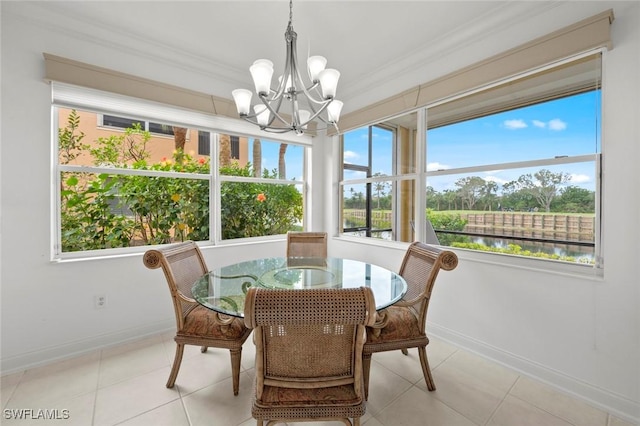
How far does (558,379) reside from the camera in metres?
1.77

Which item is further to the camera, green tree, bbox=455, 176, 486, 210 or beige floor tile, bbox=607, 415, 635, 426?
green tree, bbox=455, 176, 486, 210

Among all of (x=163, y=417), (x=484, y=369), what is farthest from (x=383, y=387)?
(x=163, y=417)

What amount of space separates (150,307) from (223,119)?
201 cm

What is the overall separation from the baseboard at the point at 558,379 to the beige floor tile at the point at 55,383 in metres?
2.79

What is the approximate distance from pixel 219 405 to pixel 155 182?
2077 millimetres

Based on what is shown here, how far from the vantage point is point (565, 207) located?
1.86 metres

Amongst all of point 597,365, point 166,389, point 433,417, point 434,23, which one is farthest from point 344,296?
point 434,23

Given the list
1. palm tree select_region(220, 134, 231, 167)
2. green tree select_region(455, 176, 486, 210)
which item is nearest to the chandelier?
palm tree select_region(220, 134, 231, 167)

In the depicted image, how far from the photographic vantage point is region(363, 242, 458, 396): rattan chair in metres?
1.61

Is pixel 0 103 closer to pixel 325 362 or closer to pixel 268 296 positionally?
pixel 268 296

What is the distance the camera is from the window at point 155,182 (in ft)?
7.39

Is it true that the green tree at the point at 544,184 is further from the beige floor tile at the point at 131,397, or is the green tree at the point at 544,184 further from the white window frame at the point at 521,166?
the beige floor tile at the point at 131,397

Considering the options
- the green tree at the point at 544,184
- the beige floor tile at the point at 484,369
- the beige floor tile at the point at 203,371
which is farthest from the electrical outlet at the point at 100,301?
the green tree at the point at 544,184

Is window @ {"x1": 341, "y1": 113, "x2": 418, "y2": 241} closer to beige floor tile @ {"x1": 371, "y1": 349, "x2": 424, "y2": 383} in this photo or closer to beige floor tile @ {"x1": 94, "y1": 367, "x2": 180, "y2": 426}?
beige floor tile @ {"x1": 371, "y1": 349, "x2": 424, "y2": 383}
